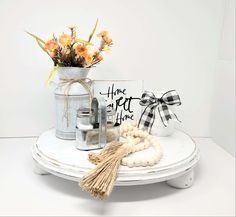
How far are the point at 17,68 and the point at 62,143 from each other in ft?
1.15

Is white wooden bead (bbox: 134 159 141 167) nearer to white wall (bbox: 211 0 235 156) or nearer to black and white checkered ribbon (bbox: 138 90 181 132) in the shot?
black and white checkered ribbon (bbox: 138 90 181 132)

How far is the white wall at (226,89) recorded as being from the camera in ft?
2.81

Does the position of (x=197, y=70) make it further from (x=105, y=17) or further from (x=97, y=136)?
(x=97, y=136)

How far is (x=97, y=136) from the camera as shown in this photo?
0.66 m

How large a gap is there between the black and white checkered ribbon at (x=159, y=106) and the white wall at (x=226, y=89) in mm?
204

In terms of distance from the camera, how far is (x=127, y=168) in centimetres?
58

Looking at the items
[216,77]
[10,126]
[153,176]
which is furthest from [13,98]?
[216,77]

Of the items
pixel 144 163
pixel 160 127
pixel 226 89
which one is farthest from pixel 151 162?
pixel 226 89

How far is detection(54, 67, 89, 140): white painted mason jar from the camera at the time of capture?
73cm

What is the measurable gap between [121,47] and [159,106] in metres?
0.27

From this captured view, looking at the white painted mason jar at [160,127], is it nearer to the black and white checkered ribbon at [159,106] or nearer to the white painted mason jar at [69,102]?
the black and white checkered ribbon at [159,106]

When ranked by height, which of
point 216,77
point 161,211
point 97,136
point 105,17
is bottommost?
point 161,211

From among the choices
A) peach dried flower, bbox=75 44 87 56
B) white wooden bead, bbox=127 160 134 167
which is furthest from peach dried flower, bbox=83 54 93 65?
white wooden bead, bbox=127 160 134 167

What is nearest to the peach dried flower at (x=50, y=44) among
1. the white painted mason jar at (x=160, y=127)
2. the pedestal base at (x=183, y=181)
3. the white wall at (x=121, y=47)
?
the white wall at (x=121, y=47)
